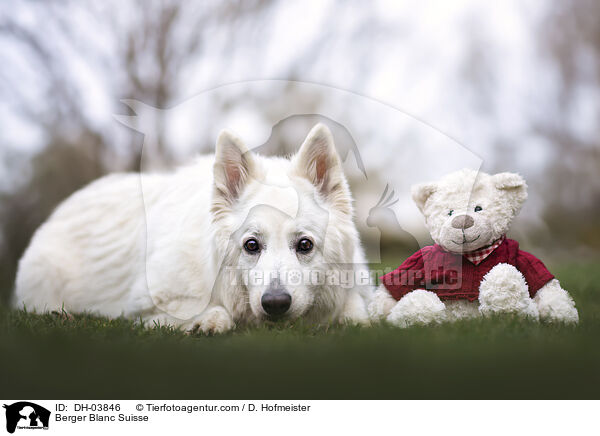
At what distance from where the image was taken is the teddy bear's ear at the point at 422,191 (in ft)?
11.5

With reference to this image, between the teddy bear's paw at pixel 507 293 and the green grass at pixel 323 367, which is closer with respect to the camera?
the green grass at pixel 323 367

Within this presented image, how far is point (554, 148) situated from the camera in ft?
39.9

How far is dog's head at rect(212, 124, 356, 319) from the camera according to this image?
126 inches

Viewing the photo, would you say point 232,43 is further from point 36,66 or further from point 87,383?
point 87,383

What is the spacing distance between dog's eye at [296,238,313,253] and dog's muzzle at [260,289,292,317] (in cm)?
37

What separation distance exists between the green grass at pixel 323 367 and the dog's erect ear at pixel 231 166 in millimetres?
1145

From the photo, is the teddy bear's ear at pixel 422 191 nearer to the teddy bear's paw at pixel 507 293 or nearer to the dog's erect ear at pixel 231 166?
the teddy bear's paw at pixel 507 293

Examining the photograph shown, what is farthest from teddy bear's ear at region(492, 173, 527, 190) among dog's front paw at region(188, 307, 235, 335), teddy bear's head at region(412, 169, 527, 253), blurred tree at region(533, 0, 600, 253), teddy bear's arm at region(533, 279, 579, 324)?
blurred tree at region(533, 0, 600, 253)

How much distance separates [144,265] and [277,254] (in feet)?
5.54

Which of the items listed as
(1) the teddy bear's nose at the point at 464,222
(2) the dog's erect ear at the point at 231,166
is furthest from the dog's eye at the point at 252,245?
(1) the teddy bear's nose at the point at 464,222

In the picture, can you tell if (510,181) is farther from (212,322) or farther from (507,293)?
(212,322)

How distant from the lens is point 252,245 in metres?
3.35

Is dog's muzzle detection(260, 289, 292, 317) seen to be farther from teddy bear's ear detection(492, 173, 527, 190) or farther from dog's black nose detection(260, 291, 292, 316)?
teddy bear's ear detection(492, 173, 527, 190)
